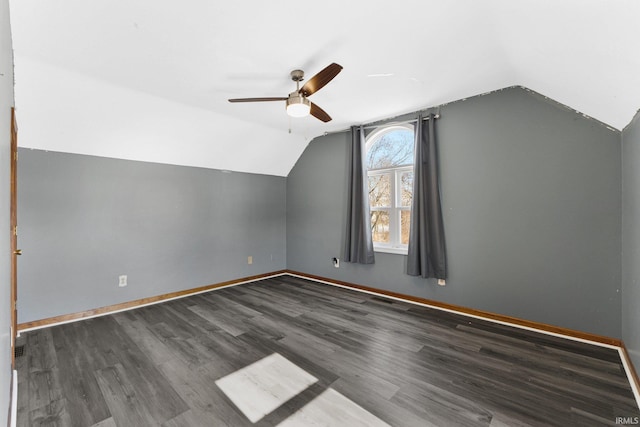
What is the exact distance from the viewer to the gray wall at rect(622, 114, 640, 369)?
195 centimetres

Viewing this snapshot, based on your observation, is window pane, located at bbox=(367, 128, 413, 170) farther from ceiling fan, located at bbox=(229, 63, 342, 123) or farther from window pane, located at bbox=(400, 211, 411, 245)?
ceiling fan, located at bbox=(229, 63, 342, 123)

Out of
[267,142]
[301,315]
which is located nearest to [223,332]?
[301,315]

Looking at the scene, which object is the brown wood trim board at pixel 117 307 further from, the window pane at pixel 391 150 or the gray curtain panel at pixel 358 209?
the window pane at pixel 391 150

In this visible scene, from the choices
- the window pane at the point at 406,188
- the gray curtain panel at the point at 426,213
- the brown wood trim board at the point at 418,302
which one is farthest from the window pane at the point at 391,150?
the brown wood trim board at the point at 418,302

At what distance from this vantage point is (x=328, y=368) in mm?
2166

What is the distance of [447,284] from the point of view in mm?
3387

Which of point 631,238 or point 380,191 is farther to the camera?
point 380,191

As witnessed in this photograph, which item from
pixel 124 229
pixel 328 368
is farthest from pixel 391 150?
pixel 124 229

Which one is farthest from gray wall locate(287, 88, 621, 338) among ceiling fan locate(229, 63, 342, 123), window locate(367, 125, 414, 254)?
ceiling fan locate(229, 63, 342, 123)

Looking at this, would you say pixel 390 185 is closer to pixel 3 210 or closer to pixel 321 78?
pixel 321 78

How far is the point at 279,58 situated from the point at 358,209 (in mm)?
2413

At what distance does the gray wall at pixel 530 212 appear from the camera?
2502 millimetres

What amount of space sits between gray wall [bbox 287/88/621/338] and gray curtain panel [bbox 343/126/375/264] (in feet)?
1.84

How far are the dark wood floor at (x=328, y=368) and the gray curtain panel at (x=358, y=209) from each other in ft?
3.22
